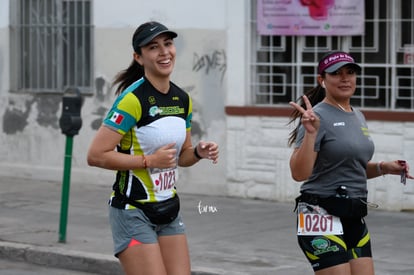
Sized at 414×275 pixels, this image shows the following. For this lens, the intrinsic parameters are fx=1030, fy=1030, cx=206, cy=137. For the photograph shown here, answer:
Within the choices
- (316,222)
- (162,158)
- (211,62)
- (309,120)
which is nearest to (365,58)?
(211,62)

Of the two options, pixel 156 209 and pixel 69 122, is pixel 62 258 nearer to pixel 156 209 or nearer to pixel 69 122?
pixel 69 122

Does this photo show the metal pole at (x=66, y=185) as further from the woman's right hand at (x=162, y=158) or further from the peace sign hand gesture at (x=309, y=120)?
the peace sign hand gesture at (x=309, y=120)

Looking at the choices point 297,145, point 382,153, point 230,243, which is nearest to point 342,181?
point 297,145

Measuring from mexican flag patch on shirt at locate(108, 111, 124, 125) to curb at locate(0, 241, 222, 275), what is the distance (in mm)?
3370

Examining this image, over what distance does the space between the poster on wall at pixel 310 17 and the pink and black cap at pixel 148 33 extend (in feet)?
22.2

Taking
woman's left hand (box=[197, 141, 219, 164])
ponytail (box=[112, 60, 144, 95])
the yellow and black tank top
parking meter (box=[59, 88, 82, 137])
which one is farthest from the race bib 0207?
parking meter (box=[59, 88, 82, 137])

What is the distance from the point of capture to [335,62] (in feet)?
19.6

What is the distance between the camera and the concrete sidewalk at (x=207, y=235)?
910cm

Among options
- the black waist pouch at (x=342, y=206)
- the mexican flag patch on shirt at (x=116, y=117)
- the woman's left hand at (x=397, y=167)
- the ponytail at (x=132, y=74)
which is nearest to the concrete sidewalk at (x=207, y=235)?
the woman's left hand at (x=397, y=167)

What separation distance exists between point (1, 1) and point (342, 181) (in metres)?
10.1

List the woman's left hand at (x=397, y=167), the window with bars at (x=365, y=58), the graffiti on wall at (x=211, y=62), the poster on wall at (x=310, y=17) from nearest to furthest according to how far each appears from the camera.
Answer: the woman's left hand at (x=397, y=167) < the window with bars at (x=365, y=58) < the poster on wall at (x=310, y=17) < the graffiti on wall at (x=211, y=62)

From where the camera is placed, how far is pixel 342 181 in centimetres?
592

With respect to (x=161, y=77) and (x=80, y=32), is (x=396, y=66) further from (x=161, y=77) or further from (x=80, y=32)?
(x=161, y=77)

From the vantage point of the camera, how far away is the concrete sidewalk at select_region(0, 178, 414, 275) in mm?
9102
